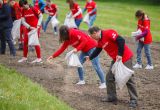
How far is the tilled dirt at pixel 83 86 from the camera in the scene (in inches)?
425

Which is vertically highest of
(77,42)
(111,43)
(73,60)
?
(111,43)

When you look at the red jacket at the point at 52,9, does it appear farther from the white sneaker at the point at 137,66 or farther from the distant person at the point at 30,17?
the white sneaker at the point at 137,66

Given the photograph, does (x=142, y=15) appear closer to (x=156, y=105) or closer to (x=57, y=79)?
(x=57, y=79)

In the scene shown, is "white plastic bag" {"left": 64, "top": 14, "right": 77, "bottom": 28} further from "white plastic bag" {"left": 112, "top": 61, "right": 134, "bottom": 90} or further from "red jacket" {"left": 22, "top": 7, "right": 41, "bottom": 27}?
"white plastic bag" {"left": 112, "top": 61, "right": 134, "bottom": 90}

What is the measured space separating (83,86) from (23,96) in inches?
107

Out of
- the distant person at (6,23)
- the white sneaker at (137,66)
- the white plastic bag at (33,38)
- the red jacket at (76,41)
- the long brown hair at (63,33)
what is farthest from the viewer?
the distant person at (6,23)

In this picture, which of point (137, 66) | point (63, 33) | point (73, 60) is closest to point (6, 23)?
point (137, 66)

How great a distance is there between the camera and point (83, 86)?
1246cm

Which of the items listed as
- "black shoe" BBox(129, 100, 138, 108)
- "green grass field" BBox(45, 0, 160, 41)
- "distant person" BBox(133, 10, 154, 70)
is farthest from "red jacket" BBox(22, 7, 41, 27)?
"green grass field" BBox(45, 0, 160, 41)

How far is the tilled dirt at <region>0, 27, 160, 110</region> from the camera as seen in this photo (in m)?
10.8

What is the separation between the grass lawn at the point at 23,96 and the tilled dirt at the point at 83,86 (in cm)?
59

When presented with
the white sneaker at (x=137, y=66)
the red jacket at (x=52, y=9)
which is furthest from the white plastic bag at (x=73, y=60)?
the red jacket at (x=52, y=9)

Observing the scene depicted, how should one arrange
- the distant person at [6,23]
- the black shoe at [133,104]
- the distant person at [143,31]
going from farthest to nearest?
the distant person at [6,23] → the distant person at [143,31] → the black shoe at [133,104]

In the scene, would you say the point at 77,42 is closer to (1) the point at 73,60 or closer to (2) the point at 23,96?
(1) the point at 73,60
